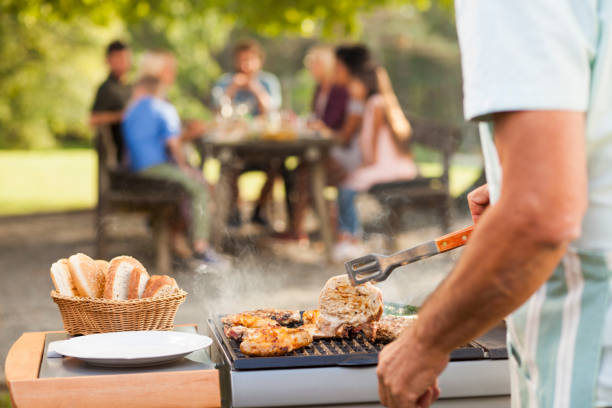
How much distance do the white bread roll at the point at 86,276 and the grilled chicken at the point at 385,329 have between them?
67 centimetres

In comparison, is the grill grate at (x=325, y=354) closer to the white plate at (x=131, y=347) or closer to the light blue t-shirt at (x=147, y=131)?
the white plate at (x=131, y=347)

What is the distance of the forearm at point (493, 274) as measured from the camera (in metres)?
1.06

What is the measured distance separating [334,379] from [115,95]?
6.43m

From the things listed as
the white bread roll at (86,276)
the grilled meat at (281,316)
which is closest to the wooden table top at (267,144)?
the grilled meat at (281,316)

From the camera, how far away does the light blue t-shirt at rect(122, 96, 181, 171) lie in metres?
6.73

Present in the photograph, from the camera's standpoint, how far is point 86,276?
6.73 ft

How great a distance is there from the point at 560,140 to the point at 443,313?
298mm

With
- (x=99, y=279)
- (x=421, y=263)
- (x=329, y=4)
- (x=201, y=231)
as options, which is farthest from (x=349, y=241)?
(x=99, y=279)

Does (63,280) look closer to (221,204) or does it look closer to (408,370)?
(408,370)

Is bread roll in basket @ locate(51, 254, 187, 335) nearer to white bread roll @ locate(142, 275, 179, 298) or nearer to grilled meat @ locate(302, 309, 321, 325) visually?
white bread roll @ locate(142, 275, 179, 298)

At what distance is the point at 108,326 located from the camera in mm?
1986

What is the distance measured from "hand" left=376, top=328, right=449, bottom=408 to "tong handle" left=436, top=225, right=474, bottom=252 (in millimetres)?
406

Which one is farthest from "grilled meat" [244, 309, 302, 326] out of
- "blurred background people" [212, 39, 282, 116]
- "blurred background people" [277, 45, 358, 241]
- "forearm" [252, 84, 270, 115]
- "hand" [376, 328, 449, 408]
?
"forearm" [252, 84, 270, 115]

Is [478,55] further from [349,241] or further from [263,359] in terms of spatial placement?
[349,241]
